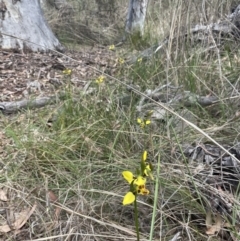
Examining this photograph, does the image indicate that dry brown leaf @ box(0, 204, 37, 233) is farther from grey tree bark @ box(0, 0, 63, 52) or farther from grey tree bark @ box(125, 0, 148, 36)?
grey tree bark @ box(125, 0, 148, 36)

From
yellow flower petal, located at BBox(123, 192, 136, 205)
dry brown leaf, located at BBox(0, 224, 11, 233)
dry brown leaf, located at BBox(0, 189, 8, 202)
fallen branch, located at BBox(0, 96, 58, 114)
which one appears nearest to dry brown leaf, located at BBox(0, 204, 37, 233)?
dry brown leaf, located at BBox(0, 224, 11, 233)

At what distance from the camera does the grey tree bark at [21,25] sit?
3541 millimetres

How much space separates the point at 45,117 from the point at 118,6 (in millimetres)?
5458

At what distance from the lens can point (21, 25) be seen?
3.60m

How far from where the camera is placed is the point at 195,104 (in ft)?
5.97

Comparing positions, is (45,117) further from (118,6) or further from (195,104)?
(118,6)

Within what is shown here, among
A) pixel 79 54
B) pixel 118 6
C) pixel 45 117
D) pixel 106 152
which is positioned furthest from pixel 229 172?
pixel 118 6

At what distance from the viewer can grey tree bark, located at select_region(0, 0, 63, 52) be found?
3.54 m

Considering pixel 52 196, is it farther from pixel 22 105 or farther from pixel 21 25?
pixel 21 25

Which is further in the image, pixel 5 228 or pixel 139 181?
pixel 5 228

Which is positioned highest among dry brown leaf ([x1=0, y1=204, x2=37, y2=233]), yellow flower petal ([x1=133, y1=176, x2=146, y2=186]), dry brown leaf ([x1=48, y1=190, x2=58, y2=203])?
yellow flower petal ([x1=133, y1=176, x2=146, y2=186])

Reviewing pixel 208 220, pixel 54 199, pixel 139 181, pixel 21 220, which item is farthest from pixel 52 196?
pixel 139 181

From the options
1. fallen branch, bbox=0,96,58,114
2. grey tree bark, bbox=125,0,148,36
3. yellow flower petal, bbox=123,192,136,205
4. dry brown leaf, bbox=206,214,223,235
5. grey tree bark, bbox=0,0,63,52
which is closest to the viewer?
yellow flower petal, bbox=123,192,136,205

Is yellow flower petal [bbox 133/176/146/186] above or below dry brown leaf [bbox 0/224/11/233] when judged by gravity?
above
